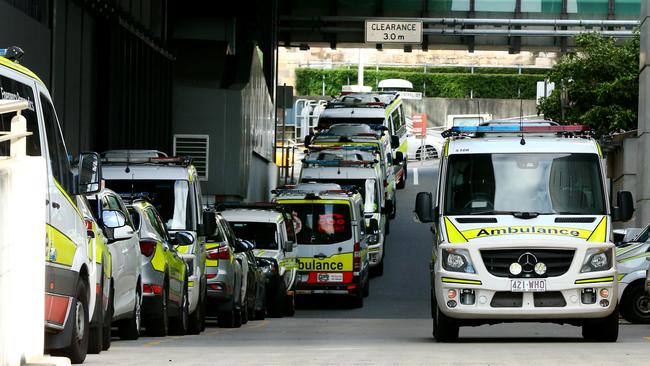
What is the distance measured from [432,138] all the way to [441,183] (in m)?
63.2

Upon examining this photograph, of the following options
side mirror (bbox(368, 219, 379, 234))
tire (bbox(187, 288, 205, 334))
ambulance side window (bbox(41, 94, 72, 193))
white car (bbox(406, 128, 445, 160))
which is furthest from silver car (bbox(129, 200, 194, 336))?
white car (bbox(406, 128, 445, 160))

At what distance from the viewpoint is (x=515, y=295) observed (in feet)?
57.2

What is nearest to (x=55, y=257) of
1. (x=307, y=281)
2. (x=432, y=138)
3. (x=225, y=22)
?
(x=307, y=281)

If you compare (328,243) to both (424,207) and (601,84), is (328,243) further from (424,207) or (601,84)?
(601,84)

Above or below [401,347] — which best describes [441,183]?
above

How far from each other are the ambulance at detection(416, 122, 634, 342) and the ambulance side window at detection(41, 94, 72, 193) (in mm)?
5678

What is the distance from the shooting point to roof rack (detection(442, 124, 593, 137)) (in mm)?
18959

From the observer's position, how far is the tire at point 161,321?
19.1 metres

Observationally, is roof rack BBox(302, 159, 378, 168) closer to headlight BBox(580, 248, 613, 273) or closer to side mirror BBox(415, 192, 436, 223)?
side mirror BBox(415, 192, 436, 223)

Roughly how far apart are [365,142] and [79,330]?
36.7 meters

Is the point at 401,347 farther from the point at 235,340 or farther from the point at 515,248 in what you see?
the point at 235,340

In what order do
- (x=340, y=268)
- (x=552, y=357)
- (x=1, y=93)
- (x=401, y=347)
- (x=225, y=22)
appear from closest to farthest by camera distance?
(x=1, y=93) → (x=552, y=357) → (x=401, y=347) → (x=340, y=268) → (x=225, y=22)

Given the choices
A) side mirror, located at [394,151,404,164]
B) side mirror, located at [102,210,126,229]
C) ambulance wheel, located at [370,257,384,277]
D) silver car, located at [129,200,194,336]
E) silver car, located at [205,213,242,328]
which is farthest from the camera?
side mirror, located at [394,151,404,164]

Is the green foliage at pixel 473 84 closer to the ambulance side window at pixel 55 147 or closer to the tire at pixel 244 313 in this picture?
the tire at pixel 244 313
